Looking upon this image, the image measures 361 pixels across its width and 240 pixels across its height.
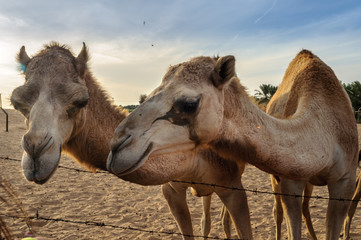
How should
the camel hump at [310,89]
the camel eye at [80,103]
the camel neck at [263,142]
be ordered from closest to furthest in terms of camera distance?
1. the camel neck at [263,142]
2. the camel eye at [80,103]
3. the camel hump at [310,89]

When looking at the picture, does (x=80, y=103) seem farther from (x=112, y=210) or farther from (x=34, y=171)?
(x=112, y=210)

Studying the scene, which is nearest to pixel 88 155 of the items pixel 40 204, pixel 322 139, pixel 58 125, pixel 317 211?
pixel 58 125

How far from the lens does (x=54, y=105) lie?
7.88 feet

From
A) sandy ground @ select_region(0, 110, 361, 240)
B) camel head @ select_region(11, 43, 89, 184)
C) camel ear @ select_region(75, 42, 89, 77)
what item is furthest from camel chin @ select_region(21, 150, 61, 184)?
sandy ground @ select_region(0, 110, 361, 240)

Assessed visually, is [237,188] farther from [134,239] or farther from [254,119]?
[134,239]

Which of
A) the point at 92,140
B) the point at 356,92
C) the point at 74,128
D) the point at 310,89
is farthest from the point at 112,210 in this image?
the point at 356,92

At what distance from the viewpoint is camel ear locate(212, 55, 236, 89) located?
2.18m

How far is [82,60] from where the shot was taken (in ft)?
9.52

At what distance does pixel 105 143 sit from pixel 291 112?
2.14 metres

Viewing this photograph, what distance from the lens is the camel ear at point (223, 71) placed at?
2.18 metres

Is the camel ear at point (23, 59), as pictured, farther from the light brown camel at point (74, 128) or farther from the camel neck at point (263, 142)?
the camel neck at point (263, 142)

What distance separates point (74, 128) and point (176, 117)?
3.54ft

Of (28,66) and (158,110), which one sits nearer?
(158,110)

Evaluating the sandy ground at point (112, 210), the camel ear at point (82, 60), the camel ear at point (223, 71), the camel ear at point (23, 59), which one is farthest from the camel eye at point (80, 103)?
the sandy ground at point (112, 210)
